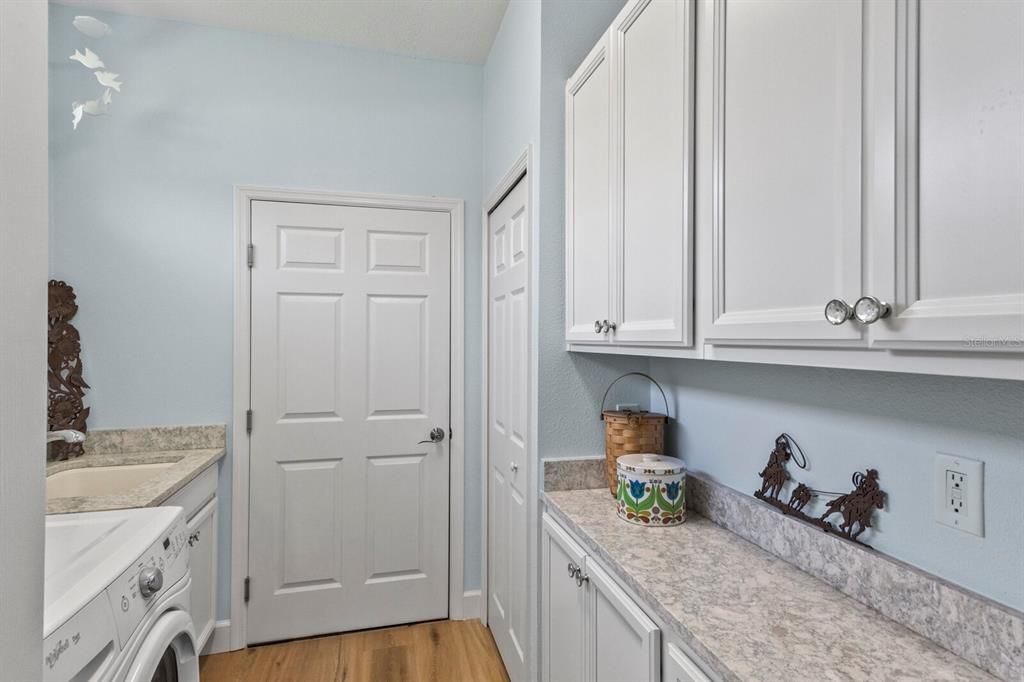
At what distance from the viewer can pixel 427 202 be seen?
252 cm

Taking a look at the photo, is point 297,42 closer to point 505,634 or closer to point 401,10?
point 401,10

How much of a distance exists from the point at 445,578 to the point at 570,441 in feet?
4.24

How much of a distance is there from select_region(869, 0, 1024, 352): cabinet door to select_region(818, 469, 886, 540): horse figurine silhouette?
0.45m

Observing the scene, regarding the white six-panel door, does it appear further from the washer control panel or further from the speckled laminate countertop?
the washer control panel

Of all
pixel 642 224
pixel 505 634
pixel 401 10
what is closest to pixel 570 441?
pixel 642 224

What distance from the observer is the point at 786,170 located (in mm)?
802

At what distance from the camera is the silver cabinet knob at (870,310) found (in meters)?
0.63

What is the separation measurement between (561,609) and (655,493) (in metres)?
0.47

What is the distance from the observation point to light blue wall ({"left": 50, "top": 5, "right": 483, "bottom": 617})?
2.18 m

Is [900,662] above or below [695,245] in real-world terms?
below

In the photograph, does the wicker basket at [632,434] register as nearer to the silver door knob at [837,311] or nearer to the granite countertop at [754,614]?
the granite countertop at [754,614]

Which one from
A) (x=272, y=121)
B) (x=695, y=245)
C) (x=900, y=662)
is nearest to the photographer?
(x=900, y=662)

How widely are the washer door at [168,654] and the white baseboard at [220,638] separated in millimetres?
1023

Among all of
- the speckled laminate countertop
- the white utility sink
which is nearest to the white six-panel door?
the speckled laminate countertop
